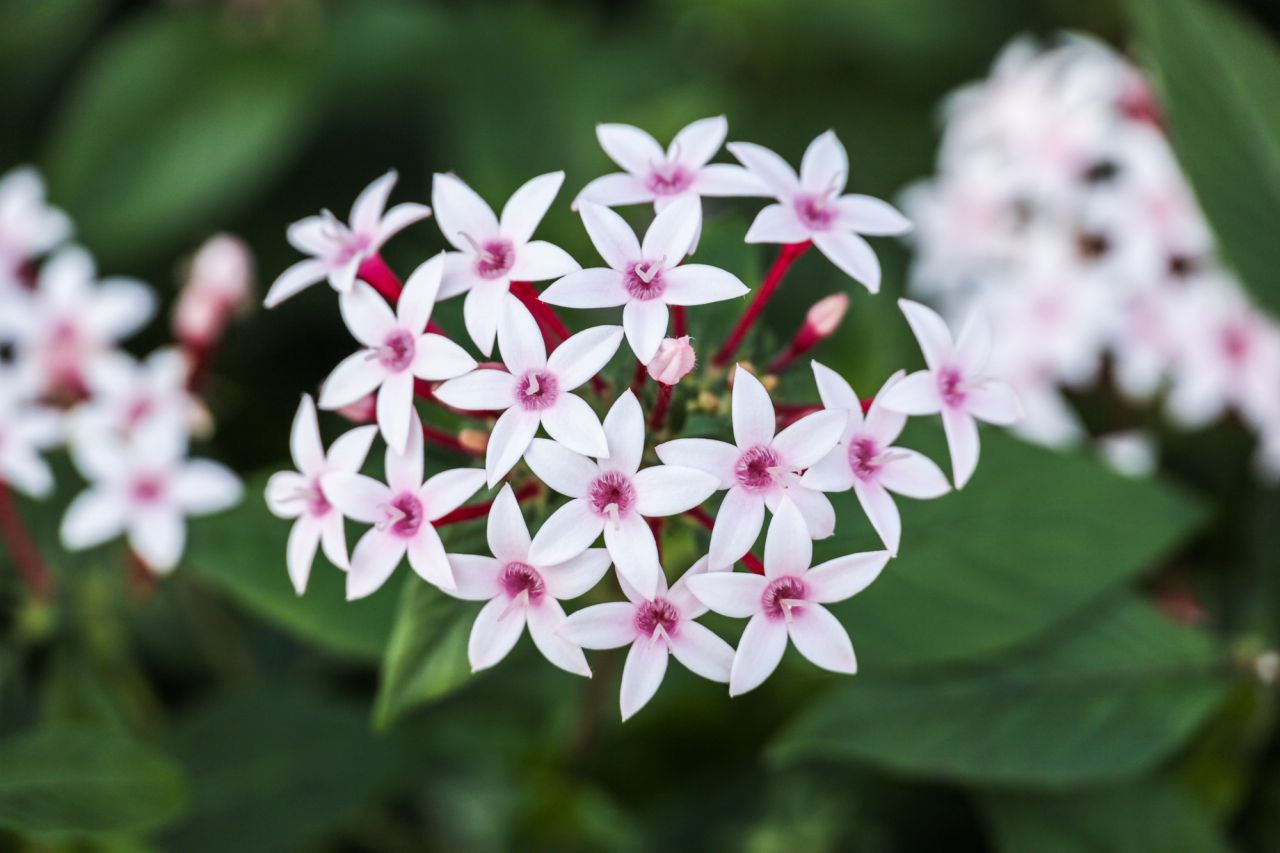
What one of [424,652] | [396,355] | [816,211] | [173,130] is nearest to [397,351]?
[396,355]

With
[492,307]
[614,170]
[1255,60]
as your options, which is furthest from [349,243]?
[1255,60]

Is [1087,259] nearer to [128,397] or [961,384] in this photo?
[961,384]

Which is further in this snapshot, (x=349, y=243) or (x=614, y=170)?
(x=614, y=170)

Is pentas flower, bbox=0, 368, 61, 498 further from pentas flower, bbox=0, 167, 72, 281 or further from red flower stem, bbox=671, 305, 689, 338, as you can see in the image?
red flower stem, bbox=671, 305, 689, 338

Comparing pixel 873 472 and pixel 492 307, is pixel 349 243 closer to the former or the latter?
pixel 492 307

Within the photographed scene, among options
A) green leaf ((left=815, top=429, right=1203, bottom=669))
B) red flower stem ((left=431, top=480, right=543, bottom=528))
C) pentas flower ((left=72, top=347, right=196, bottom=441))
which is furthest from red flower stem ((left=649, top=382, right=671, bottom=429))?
pentas flower ((left=72, top=347, right=196, bottom=441))

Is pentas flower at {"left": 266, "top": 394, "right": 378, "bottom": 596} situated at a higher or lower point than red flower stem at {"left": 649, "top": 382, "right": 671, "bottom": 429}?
lower
